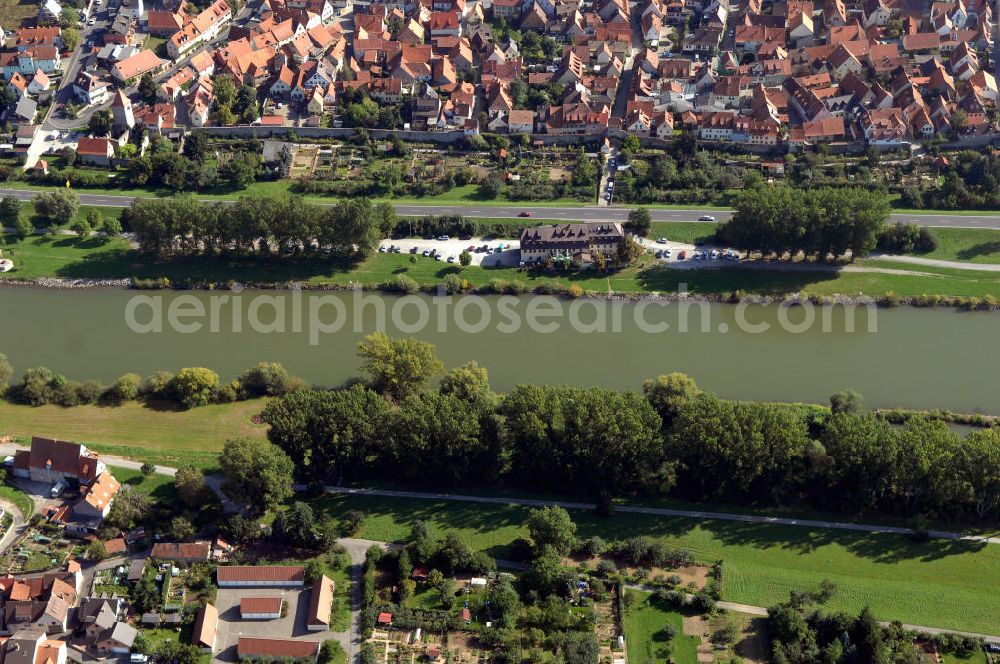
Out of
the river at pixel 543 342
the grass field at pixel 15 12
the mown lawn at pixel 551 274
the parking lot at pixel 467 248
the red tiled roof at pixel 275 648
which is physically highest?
the grass field at pixel 15 12

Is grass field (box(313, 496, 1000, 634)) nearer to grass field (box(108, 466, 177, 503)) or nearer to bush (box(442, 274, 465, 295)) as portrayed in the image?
grass field (box(108, 466, 177, 503))

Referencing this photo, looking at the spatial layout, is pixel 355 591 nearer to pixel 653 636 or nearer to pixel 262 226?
pixel 653 636

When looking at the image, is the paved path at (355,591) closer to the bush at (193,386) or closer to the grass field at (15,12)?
the bush at (193,386)

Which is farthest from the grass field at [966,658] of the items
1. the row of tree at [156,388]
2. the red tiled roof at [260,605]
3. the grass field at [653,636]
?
the row of tree at [156,388]

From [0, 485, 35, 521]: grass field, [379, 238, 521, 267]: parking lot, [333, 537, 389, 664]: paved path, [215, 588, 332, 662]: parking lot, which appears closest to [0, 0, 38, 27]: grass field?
[379, 238, 521, 267]: parking lot

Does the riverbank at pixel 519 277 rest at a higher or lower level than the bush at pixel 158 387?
higher

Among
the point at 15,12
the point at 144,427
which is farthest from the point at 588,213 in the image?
the point at 15,12
